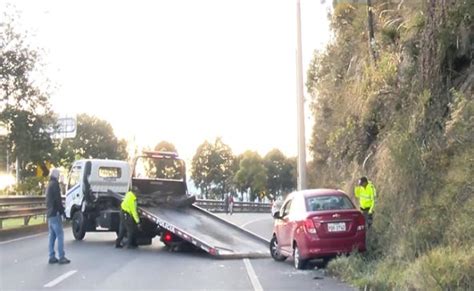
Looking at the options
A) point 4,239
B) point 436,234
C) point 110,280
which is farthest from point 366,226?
point 4,239

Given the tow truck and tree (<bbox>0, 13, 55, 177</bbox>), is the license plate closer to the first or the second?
the tow truck

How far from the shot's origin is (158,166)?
2561 centimetres

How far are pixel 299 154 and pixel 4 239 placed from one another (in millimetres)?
9715

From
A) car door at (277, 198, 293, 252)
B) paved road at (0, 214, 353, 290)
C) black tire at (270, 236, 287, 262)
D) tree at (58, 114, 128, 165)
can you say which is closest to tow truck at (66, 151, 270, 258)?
paved road at (0, 214, 353, 290)

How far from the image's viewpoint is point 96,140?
7488 cm

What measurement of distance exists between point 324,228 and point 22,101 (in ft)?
49.6

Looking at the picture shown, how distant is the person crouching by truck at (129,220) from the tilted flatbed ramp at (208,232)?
27cm

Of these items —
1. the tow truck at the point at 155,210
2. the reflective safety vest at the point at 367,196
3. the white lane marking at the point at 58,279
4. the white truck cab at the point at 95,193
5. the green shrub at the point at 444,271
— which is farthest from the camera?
the white truck cab at the point at 95,193

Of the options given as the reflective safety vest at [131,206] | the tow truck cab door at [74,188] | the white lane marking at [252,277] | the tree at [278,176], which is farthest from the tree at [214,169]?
the white lane marking at [252,277]

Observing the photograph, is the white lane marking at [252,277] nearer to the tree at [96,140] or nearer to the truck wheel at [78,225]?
the truck wheel at [78,225]

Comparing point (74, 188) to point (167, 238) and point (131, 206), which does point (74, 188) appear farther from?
point (167, 238)

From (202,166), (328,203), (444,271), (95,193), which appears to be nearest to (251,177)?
(202,166)

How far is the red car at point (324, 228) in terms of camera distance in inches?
511

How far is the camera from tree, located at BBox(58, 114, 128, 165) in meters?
73.4
